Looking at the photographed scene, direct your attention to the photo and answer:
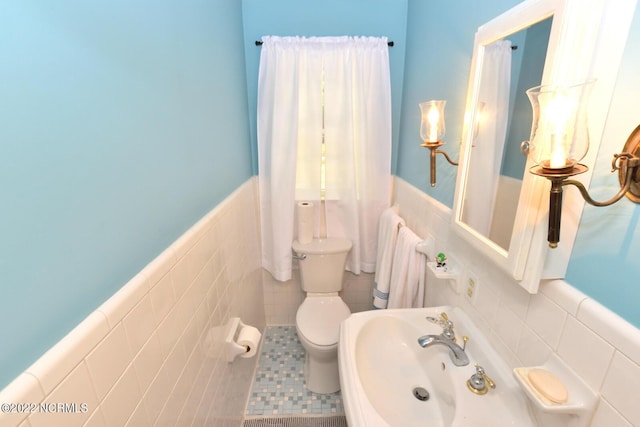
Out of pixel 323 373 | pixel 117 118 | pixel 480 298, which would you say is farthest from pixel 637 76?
pixel 323 373

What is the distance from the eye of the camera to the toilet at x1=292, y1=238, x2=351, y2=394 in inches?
62.4

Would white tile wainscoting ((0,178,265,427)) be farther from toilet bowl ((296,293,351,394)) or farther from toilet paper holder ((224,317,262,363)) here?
toilet bowl ((296,293,351,394))

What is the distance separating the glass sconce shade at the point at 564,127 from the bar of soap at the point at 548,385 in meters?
0.47

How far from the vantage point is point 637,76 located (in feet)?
1.59

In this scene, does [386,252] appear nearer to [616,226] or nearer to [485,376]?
[485,376]

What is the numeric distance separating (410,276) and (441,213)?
0.36m

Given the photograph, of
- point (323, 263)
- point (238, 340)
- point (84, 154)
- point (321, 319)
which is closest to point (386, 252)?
point (323, 263)

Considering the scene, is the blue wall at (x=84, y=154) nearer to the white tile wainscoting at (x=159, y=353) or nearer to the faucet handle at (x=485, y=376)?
the white tile wainscoting at (x=159, y=353)

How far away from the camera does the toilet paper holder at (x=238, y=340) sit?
3.94ft

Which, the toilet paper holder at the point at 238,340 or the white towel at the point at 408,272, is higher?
Result: the white towel at the point at 408,272

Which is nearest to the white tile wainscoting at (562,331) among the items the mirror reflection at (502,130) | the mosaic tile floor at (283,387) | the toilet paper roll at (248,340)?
the mirror reflection at (502,130)

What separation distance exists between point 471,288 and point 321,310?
1041 millimetres

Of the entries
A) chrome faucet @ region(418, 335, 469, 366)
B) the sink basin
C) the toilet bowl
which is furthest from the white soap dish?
the toilet bowl

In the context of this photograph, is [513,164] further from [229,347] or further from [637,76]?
[229,347]
